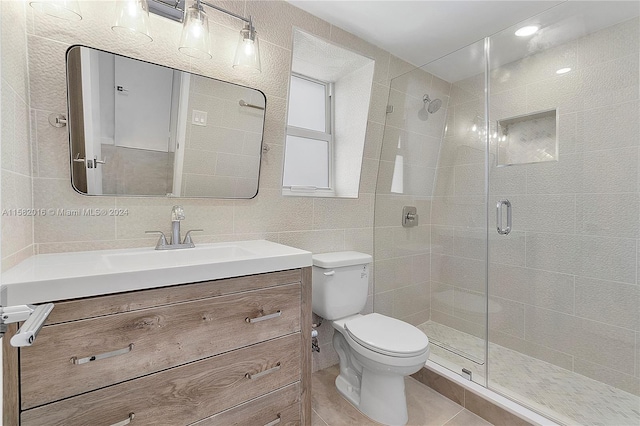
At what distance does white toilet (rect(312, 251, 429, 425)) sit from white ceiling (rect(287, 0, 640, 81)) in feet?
4.88

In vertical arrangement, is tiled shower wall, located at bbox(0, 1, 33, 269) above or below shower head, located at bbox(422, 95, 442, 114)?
below

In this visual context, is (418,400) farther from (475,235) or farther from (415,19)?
(415,19)

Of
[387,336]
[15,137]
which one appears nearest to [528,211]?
[387,336]

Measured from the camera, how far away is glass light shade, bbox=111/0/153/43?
4.00 ft

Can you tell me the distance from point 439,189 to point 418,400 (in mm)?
1371

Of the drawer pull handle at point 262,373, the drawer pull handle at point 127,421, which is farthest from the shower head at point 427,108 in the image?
the drawer pull handle at point 127,421

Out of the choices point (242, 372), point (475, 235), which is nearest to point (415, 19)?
point (475, 235)

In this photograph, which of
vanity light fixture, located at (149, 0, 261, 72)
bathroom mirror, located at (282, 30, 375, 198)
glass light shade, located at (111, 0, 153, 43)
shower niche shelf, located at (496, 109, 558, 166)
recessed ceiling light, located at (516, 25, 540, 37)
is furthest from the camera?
bathroom mirror, located at (282, 30, 375, 198)

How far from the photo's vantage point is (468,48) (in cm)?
196

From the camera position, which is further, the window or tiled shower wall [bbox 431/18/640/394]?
the window

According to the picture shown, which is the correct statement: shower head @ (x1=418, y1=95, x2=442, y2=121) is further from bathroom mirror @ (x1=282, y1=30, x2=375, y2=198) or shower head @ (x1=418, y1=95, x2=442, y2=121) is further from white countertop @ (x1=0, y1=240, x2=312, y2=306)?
white countertop @ (x1=0, y1=240, x2=312, y2=306)

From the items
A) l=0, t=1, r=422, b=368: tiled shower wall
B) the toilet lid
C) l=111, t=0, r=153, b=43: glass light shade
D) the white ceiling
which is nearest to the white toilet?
the toilet lid

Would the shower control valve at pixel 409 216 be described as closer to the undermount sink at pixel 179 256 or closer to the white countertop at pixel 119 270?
the white countertop at pixel 119 270

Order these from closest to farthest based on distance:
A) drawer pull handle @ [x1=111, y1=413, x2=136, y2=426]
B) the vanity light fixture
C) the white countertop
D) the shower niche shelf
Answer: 1. the white countertop
2. drawer pull handle @ [x1=111, y1=413, x2=136, y2=426]
3. the vanity light fixture
4. the shower niche shelf
